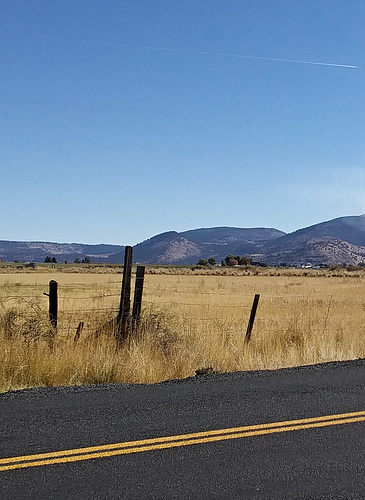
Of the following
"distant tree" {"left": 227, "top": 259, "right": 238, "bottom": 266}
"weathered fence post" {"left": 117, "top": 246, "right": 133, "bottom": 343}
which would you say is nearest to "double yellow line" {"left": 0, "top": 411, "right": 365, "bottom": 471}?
"weathered fence post" {"left": 117, "top": 246, "right": 133, "bottom": 343}

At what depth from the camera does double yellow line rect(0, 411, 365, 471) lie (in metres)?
5.36

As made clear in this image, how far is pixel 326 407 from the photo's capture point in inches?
293

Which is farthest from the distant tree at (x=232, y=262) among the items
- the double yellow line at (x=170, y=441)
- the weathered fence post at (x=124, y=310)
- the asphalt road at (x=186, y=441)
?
the double yellow line at (x=170, y=441)

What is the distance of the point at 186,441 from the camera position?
5984 mm

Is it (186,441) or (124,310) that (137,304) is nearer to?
(124,310)

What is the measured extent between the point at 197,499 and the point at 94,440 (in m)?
1.64

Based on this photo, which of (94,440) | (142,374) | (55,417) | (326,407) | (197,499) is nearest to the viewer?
(197,499)

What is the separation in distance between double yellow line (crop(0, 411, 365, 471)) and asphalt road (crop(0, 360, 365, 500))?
0.01 metres

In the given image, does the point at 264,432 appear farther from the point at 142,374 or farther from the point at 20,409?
the point at 142,374

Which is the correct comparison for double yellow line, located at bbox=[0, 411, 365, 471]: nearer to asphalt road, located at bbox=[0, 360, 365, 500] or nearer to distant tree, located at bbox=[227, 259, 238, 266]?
asphalt road, located at bbox=[0, 360, 365, 500]

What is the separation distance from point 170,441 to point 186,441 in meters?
0.16

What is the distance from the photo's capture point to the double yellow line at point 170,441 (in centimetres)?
536

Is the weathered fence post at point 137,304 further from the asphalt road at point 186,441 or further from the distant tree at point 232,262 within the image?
the distant tree at point 232,262

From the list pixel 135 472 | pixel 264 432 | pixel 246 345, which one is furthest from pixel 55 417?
pixel 246 345
